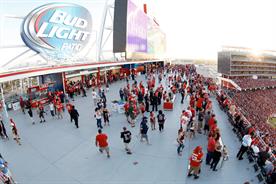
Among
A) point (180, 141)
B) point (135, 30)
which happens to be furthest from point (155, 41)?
point (180, 141)

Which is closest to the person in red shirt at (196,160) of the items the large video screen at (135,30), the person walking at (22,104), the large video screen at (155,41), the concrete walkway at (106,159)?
the concrete walkway at (106,159)

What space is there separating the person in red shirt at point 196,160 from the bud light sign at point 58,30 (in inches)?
686

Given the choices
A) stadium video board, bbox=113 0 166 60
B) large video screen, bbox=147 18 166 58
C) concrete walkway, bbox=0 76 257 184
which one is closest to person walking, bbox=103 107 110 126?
concrete walkway, bbox=0 76 257 184

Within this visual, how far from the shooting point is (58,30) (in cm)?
1998

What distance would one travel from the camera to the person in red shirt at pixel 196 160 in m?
5.77

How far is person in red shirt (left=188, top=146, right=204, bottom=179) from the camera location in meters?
5.77

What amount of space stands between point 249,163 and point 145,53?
122 ft

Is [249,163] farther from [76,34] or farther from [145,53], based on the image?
[145,53]

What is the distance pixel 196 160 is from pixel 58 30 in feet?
64.3

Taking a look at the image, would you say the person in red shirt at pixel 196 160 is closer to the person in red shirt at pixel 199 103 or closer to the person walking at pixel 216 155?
the person walking at pixel 216 155

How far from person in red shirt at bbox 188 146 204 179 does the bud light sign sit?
1742 cm

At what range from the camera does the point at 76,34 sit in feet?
75.2

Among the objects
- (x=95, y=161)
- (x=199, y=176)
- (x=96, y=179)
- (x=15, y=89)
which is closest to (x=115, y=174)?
(x=96, y=179)

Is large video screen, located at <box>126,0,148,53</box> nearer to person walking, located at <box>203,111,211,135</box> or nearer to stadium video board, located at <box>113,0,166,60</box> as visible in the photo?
stadium video board, located at <box>113,0,166,60</box>
